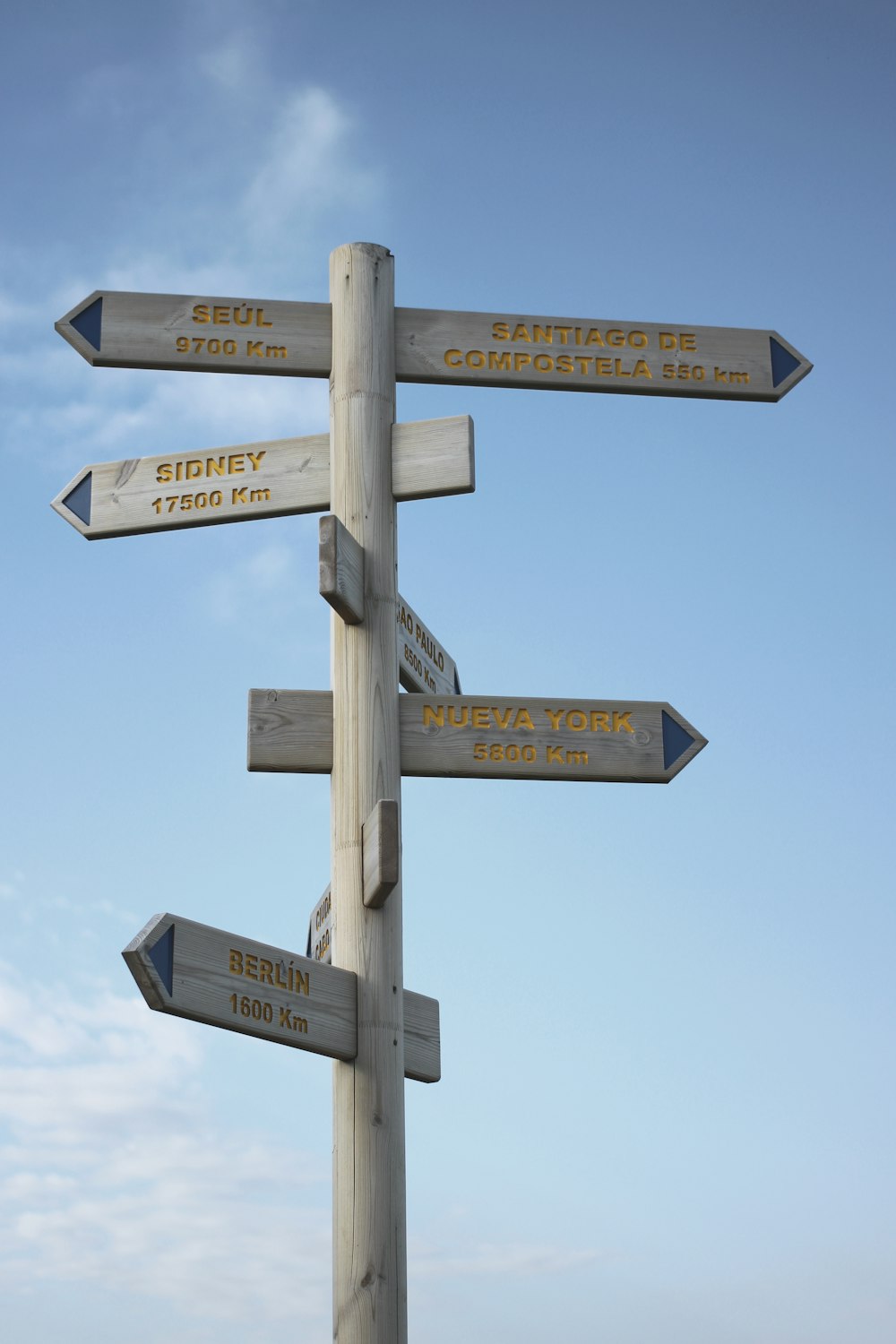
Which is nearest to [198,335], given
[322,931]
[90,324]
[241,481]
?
[90,324]

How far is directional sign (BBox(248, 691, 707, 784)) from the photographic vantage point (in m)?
5.35

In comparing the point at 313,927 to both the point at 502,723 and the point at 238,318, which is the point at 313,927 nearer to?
the point at 502,723

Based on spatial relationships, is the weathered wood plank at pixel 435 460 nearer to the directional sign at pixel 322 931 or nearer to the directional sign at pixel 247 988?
the directional sign at pixel 322 931

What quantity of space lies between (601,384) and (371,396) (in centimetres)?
85

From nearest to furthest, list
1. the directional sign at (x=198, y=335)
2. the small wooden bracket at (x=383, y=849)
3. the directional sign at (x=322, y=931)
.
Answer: the small wooden bracket at (x=383, y=849) → the directional sign at (x=322, y=931) → the directional sign at (x=198, y=335)

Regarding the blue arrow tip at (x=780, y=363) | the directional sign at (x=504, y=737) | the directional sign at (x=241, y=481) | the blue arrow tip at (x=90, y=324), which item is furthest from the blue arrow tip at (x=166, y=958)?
the blue arrow tip at (x=780, y=363)

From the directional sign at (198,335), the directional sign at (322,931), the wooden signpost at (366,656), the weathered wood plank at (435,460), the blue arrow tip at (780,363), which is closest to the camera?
the wooden signpost at (366,656)

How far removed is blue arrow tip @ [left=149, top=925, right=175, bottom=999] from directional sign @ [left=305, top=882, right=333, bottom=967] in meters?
0.93

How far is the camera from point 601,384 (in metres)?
5.98

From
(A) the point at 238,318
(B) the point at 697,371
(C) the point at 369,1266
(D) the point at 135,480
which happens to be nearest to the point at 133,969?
(C) the point at 369,1266

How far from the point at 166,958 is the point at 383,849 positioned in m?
0.73

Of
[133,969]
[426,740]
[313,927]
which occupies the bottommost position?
[133,969]

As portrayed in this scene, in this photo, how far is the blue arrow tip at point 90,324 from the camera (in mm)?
5879

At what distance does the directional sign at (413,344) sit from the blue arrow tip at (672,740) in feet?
4.15
